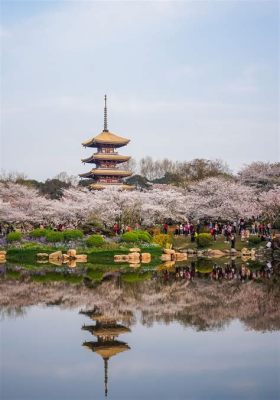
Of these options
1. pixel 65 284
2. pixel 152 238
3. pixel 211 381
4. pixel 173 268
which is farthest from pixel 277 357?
pixel 152 238

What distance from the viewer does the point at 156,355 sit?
1173 centimetres

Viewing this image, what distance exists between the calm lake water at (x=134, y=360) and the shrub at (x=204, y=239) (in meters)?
22.8

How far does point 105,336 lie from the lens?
43.7 feet

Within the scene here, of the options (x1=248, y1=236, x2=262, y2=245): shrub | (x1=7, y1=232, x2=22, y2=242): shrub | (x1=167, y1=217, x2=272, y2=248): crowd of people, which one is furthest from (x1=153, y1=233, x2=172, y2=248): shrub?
(x1=7, y1=232, x2=22, y2=242): shrub

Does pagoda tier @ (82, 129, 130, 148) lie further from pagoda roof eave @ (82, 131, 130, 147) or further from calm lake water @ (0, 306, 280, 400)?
calm lake water @ (0, 306, 280, 400)

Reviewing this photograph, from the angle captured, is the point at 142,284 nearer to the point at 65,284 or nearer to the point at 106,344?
the point at 65,284

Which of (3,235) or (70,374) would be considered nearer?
(70,374)

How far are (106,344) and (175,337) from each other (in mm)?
1650

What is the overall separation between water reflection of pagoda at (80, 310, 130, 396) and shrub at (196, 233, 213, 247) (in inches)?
882

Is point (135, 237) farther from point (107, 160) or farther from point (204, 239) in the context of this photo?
point (107, 160)

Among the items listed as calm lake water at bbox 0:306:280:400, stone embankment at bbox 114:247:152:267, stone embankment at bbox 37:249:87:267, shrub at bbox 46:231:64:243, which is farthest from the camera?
shrub at bbox 46:231:64:243

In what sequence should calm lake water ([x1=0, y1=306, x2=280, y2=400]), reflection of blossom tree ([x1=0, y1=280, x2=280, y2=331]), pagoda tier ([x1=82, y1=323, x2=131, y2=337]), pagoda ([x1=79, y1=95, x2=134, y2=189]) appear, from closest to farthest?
1. calm lake water ([x1=0, y1=306, x2=280, y2=400])
2. pagoda tier ([x1=82, y1=323, x2=131, y2=337])
3. reflection of blossom tree ([x1=0, y1=280, x2=280, y2=331])
4. pagoda ([x1=79, y1=95, x2=134, y2=189])

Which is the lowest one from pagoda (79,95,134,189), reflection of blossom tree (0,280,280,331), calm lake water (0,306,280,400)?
calm lake water (0,306,280,400)

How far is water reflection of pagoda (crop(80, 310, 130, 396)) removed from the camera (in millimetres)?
11867
